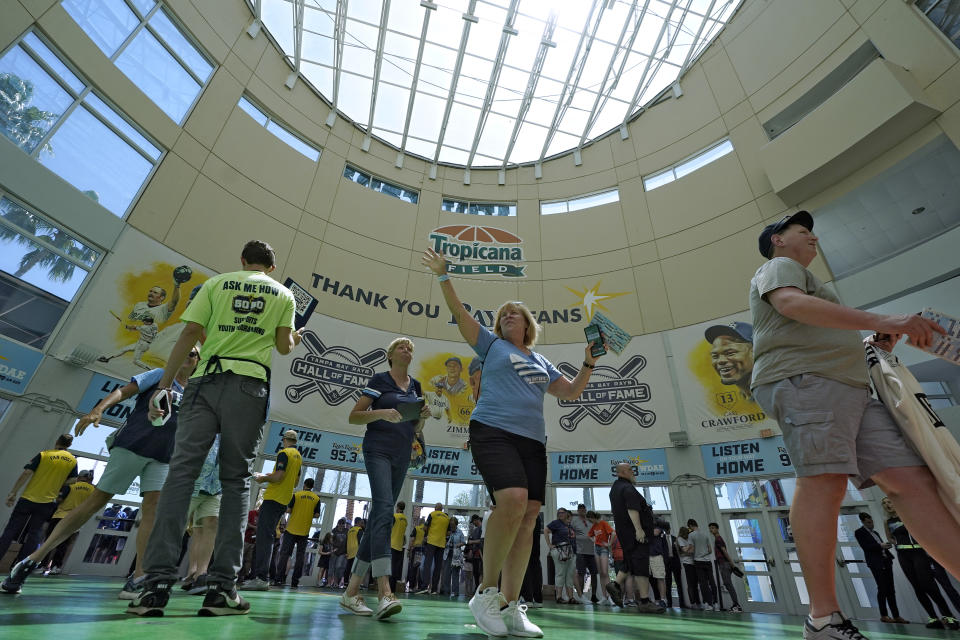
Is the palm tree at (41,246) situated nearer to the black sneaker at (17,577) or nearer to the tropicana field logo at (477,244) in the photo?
the black sneaker at (17,577)

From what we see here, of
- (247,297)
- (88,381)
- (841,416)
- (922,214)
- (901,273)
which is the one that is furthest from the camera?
(922,214)

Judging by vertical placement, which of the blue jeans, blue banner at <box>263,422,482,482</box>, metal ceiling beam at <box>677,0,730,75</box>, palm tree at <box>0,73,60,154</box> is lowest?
the blue jeans

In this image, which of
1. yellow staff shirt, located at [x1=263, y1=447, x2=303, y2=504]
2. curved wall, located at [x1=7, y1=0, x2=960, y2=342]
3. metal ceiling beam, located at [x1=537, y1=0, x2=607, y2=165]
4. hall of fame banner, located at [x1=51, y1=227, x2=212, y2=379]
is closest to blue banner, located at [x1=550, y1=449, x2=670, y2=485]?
curved wall, located at [x1=7, y1=0, x2=960, y2=342]

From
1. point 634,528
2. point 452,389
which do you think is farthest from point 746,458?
point 452,389

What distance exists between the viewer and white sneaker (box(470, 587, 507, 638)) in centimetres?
176

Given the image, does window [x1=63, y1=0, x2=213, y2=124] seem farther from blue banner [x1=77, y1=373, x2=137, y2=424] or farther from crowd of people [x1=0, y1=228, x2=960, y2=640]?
crowd of people [x1=0, y1=228, x2=960, y2=640]

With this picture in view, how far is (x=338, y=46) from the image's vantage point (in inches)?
516

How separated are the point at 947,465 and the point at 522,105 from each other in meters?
14.9

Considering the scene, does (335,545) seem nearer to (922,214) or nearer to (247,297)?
(247,297)

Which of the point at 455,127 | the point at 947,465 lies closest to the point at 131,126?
the point at 455,127

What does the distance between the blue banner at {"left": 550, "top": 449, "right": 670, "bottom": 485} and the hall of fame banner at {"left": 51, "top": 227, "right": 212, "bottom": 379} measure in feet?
27.9

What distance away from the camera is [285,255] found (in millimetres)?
11633

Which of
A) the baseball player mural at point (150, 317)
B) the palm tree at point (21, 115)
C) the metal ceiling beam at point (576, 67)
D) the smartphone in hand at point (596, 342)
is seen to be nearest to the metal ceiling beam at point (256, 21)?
the palm tree at point (21, 115)

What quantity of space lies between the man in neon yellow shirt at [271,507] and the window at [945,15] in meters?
14.2
